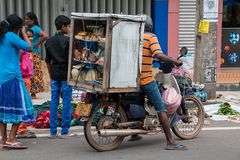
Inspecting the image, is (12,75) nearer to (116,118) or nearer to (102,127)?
(102,127)

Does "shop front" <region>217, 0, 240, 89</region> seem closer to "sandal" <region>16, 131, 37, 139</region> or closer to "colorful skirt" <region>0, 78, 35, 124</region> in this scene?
"sandal" <region>16, 131, 37, 139</region>

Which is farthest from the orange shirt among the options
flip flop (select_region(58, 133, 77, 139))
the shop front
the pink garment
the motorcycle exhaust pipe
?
the shop front

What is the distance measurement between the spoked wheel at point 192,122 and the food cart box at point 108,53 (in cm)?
119

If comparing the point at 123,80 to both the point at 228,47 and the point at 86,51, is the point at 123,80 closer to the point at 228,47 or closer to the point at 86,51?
the point at 86,51

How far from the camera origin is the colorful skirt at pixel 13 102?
625 cm

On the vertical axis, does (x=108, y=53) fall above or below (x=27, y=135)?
above

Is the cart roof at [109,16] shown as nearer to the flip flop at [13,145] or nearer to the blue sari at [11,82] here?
the blue sari at [11,82]

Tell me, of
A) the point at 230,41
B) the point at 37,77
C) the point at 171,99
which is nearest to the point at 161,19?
the point at 230,41

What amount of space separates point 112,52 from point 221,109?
12.2 feet

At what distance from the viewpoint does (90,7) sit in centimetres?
1204

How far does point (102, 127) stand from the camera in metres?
6.25

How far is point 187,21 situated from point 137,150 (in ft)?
21.9

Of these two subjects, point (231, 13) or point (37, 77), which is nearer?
point (37, 77)

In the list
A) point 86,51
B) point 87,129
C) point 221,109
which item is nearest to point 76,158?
point 87,129
